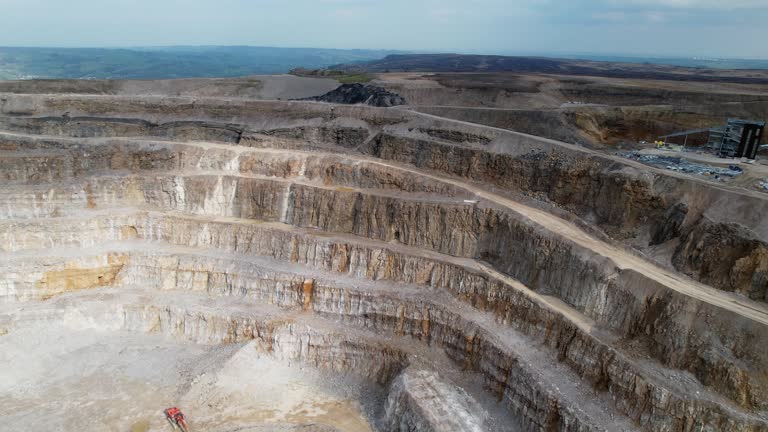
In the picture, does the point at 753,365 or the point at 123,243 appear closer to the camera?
the point at 753,365

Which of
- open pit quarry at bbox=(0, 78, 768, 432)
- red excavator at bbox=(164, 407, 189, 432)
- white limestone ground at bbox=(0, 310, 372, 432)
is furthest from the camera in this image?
white limestone ground at bbox=(0, 310, 372, 432)

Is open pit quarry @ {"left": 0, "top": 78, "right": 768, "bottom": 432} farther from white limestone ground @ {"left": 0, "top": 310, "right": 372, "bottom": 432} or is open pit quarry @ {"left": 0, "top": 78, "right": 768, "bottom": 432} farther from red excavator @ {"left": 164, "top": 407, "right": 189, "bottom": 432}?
red excavator @ {"left": 164, "top": 407, "right": 189, "bottom": 432}

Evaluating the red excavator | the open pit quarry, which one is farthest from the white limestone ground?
the red excavator

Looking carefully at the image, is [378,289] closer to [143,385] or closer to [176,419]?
[176,419]

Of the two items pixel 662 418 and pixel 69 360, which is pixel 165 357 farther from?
Answer: pixel 662 418

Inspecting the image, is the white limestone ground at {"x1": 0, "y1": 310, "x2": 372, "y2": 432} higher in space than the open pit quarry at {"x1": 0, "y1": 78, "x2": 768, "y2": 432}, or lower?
lower

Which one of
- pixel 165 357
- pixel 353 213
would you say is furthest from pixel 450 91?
pixel 165 357

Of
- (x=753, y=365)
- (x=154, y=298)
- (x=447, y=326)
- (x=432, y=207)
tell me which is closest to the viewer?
(x=753, y=365)

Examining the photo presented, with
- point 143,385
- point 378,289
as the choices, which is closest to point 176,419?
point 143,385
